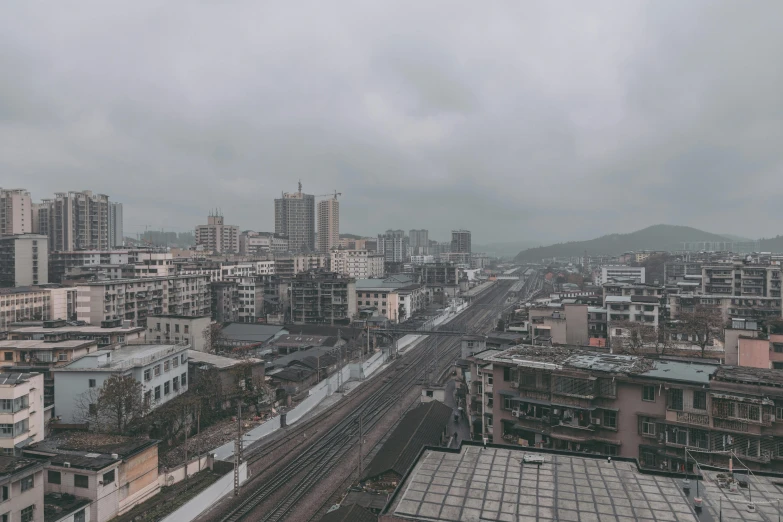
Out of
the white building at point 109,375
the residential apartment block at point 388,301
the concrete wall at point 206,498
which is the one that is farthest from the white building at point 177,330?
the residential apartment block at point 388,301

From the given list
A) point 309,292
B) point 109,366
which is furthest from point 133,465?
point 309,292

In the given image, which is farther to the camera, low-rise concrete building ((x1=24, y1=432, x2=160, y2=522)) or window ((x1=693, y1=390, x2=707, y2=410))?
low-rise concrete building ((x1=24, y1=432, x2=160, y2=522))

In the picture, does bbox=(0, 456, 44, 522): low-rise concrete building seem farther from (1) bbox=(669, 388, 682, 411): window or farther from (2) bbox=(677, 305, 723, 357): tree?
(2) bbox=(677, 305, 723, 357): tree

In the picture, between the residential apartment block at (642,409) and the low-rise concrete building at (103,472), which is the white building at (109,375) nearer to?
the low-rise concrete building at (103,472)

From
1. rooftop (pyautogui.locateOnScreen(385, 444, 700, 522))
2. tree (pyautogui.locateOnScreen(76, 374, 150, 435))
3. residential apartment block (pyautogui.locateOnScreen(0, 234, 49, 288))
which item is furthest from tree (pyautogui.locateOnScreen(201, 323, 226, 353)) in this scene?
residential apartment block (pyautogui.locateOnScreen(0, 234, 49, 288))

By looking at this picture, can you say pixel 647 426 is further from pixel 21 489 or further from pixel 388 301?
pixel 388 301

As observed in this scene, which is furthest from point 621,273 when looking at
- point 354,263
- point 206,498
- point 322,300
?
point 206,498
